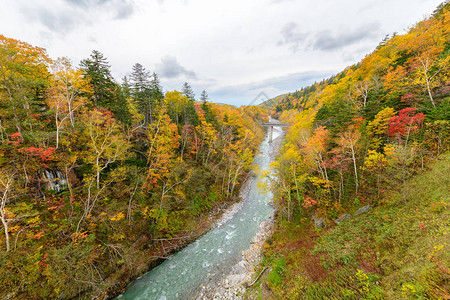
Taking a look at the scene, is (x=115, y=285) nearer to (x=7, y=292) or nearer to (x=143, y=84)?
(x=7, y=292)

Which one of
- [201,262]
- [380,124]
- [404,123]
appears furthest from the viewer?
[380,124]

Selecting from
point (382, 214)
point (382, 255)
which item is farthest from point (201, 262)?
point (382, 214)

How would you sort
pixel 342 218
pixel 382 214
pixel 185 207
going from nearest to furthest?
pixel 382 214
pixel 342 218
pixel 185 207

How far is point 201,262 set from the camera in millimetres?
14078

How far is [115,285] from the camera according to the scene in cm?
1123

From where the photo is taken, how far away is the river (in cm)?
1166

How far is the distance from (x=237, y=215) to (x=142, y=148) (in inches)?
676

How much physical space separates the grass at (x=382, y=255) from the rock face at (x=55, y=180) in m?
18.5

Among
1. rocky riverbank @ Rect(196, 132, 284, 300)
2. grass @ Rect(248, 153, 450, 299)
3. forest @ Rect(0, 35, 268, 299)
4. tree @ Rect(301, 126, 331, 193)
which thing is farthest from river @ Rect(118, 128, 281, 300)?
tree @ Rect(301, 126, 331, 193)

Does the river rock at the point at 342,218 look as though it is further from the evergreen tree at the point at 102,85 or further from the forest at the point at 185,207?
the evergreen tree at the point at 102,85

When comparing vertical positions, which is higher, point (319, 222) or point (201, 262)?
point (319, 222)

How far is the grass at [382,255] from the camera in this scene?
18.6 feet

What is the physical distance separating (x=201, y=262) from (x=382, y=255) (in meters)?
13.9

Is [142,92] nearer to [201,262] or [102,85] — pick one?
[102,85]
